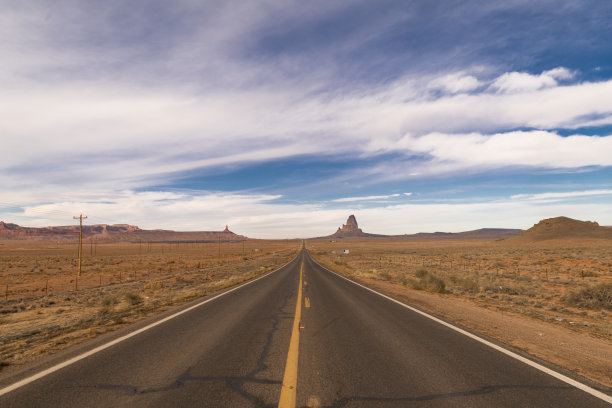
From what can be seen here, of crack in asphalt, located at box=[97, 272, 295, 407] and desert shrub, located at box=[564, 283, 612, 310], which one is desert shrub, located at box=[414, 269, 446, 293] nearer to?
desert shrub, located at box=[564, 283, 612, 310]

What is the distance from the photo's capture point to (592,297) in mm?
13680

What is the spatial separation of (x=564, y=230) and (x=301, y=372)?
135574 mm

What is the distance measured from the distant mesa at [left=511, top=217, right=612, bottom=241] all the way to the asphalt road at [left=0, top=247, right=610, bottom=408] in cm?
12207

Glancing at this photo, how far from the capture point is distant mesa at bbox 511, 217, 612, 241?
10181 cm

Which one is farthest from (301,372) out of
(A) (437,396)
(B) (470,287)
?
(B) (470,287)

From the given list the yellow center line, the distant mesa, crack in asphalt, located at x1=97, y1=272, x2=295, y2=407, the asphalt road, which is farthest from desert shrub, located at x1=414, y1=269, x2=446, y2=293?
the distant mesa

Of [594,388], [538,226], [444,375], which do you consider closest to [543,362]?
[594,388]

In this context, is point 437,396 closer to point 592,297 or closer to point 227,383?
point 227,383

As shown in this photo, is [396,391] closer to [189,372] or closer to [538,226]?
[189,372]

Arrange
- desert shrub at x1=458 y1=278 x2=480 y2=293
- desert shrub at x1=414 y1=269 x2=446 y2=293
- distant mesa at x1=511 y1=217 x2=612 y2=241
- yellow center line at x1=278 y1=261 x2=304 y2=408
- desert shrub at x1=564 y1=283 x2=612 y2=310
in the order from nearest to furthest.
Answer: yellow center line at x1=278 y1=261 x2=304 y2=408, desert shrub at x1=564 y1=283 x2=612 y2=310, desert shrub at x1=414 y1=269 x2=446 y2=293, desert shrub at x1=458 y1=278 x2=480 y2=293, distant mesa at x1=511 y1=217 x2=612 y2=241

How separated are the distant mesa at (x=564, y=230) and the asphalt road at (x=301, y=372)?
12207cm

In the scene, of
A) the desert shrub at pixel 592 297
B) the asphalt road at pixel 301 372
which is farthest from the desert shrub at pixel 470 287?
the asphalt road at pixel 301 372

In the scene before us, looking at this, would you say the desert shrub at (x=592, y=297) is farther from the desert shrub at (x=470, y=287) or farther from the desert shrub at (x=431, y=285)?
the desert shrub at (x=431, y=285)

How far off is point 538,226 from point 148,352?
14506cm
